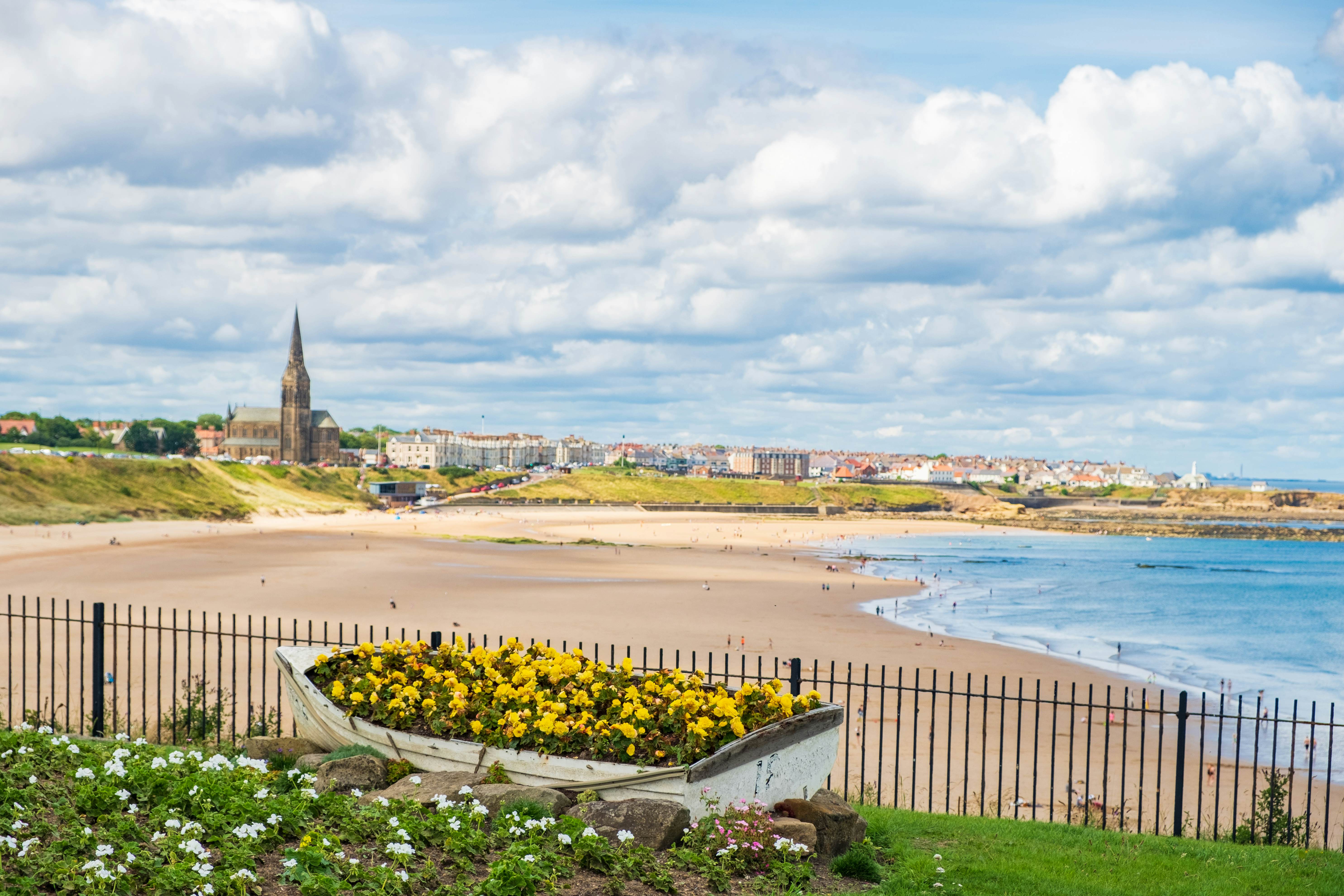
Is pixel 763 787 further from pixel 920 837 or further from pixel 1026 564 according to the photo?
A: pixel 1026 564

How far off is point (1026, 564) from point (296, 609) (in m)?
46.2

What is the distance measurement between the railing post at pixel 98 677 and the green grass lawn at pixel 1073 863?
26.9 ft

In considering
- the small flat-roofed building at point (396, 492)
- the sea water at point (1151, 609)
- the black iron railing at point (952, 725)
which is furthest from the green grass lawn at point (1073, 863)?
the small flat-roofed building at point (396, 492)

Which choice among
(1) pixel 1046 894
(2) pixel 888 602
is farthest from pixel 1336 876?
(2) pixel 888 602

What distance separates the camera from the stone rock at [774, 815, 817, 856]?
7.35 meters

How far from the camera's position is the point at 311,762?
8.47 metres

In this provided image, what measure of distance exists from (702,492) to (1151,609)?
104m

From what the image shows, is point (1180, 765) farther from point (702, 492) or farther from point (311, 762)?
point (702, 492)

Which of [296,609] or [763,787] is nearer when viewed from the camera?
[763,787]

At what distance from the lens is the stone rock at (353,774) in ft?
25.9

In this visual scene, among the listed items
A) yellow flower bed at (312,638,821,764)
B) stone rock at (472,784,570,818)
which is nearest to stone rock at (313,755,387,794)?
yellow flower bed at (312,638,821,764)

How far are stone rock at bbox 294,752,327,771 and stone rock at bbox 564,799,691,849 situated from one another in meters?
2.48

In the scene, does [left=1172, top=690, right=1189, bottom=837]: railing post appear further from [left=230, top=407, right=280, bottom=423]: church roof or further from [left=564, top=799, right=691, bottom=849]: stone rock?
[left=230, top=407, right=280, bottom=423]: church roof

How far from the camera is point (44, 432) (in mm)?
138125
